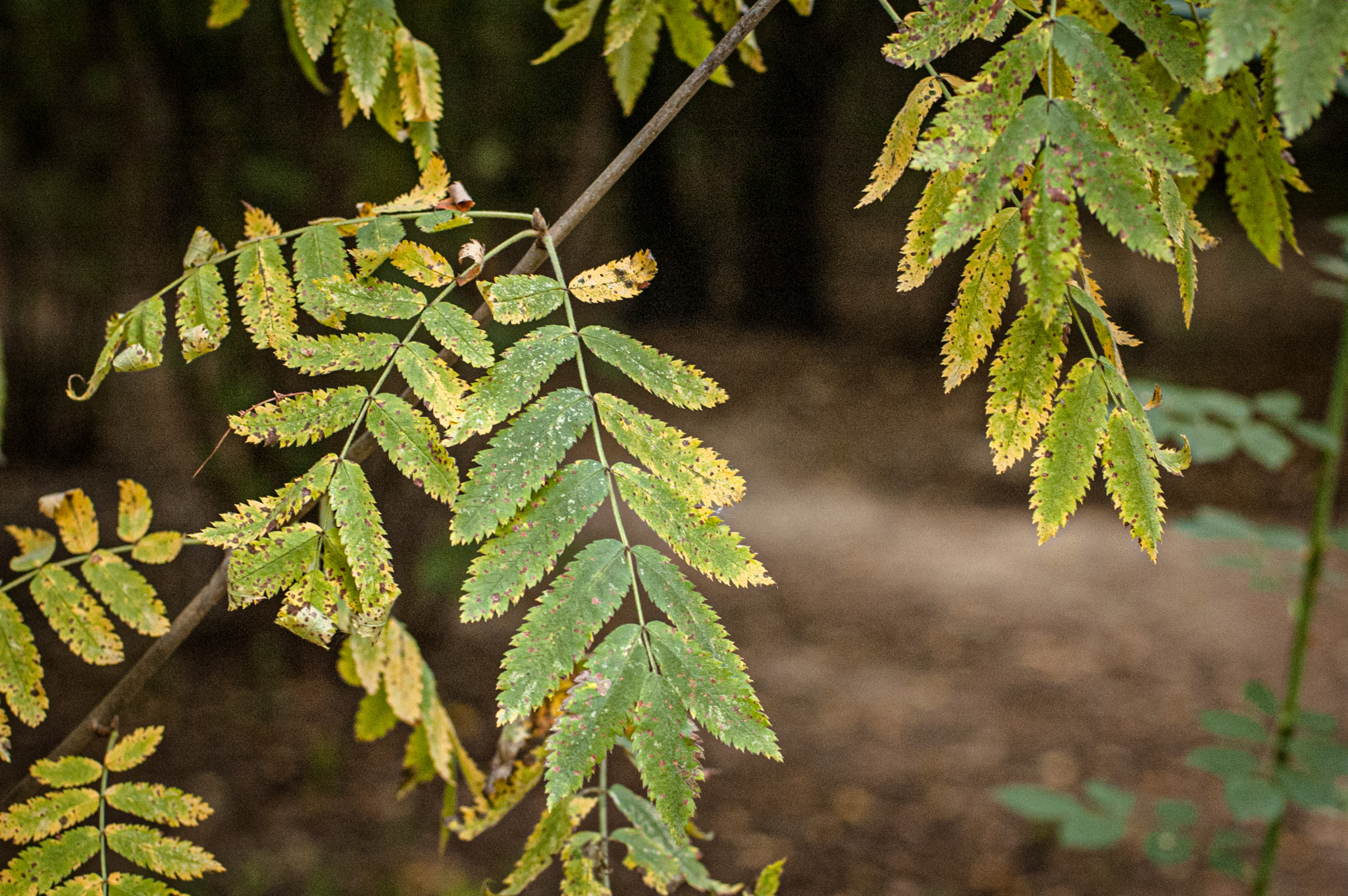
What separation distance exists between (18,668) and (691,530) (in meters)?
0.71

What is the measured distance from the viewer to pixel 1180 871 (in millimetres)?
3904

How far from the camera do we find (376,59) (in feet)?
3.43

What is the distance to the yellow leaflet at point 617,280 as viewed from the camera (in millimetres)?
876

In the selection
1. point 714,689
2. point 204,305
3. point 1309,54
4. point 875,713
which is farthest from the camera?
point 875,713

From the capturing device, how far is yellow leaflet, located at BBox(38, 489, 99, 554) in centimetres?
103

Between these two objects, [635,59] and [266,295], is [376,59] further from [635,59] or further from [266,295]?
[635,59]

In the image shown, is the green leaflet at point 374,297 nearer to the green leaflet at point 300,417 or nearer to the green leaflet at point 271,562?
the green leaflet at point 300,417

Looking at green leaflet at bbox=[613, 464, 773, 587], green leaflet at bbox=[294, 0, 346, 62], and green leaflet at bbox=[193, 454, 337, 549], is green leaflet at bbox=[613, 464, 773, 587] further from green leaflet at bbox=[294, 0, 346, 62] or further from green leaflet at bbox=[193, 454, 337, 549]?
green leaflet at bbox=[294, 0, 346, 62]

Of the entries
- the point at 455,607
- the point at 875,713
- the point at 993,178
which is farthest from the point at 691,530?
the point at 875,713

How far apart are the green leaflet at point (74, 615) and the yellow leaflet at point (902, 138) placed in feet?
3.17

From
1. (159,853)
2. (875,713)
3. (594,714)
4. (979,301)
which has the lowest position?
(875,713)

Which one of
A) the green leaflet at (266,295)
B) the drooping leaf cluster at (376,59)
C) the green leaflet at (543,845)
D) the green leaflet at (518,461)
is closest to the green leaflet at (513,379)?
the green leaflet at (518,461)

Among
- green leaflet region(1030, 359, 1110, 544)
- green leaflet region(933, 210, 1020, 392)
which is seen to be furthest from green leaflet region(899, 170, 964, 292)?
green leaflet region(1030, 359, 1110, 544)

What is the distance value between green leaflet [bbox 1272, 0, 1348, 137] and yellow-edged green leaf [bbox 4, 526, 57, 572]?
1.22m
